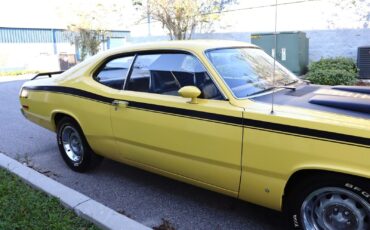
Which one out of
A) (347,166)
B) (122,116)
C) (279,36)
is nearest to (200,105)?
(122,116)

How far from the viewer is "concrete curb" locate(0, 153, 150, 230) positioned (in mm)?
3234

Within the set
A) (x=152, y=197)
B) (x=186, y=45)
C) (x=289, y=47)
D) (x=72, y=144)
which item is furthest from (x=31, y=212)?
(x=289, y=47)

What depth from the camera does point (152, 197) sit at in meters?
4.07

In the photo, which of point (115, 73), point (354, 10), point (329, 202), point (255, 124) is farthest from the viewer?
point (354, 10)

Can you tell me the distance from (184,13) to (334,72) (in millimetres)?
6659

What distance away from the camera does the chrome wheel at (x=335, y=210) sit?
2676 mm

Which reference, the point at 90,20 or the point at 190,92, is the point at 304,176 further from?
the point at 90,20

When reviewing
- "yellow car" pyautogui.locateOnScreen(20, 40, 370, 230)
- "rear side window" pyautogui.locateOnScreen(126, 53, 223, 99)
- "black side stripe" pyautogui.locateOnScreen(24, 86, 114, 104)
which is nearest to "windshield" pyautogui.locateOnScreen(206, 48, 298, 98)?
"yellow car" pyautogui.locateOnScreen(20, 40, 370, 230)

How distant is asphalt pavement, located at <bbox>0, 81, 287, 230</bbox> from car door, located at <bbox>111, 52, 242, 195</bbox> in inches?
14.2

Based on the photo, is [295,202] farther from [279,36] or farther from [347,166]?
[279,36]

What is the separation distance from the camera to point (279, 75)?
4.01 m

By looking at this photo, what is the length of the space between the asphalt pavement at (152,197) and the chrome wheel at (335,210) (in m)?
0.51

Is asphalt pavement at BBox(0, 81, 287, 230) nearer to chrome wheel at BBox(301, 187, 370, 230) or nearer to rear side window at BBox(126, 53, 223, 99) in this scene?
chrome wheel at BBox(301, 187, 370, 230)

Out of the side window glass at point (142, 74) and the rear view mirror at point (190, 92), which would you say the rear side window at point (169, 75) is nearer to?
the side window glass at point (142, 74)
